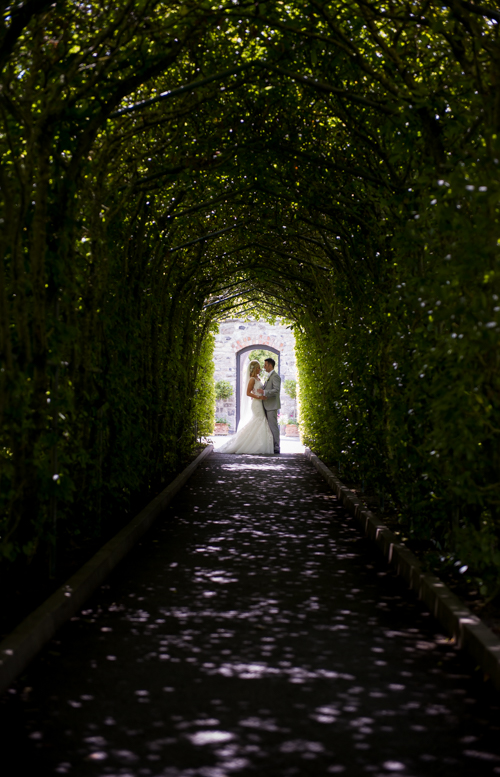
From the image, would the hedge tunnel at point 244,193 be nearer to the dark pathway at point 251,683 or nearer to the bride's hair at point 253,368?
the dark pathway at point 251,683

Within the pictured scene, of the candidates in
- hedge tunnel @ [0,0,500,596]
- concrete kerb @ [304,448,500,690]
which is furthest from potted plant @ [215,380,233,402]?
concrete kerb @ [304,448,500,690]

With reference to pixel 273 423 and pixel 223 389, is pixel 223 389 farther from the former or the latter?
pixel 273 423

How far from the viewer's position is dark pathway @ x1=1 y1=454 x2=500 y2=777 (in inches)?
115

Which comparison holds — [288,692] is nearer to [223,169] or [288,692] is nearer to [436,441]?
[436,441]

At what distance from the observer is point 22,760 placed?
289cm

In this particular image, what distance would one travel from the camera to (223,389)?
30.9 m

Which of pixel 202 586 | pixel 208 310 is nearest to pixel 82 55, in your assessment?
pixel 202 586

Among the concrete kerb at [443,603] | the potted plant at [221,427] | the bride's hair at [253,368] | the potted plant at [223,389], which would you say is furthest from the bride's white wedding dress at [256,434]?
the potted plant at [223,389]

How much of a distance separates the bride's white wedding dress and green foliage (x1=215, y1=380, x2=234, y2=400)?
11.9 meters

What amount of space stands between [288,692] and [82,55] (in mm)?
3500

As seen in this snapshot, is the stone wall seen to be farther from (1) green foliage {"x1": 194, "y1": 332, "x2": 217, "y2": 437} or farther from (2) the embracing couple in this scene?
(2) the embracing couple

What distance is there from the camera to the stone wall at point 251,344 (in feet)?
99.6

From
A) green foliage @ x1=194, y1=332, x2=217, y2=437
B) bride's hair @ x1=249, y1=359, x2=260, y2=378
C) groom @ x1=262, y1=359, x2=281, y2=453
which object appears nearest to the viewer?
green foliage @ x1=194, y1=332, x2=217, y2=437

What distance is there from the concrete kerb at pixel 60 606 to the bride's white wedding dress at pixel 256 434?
11001 millimetres
